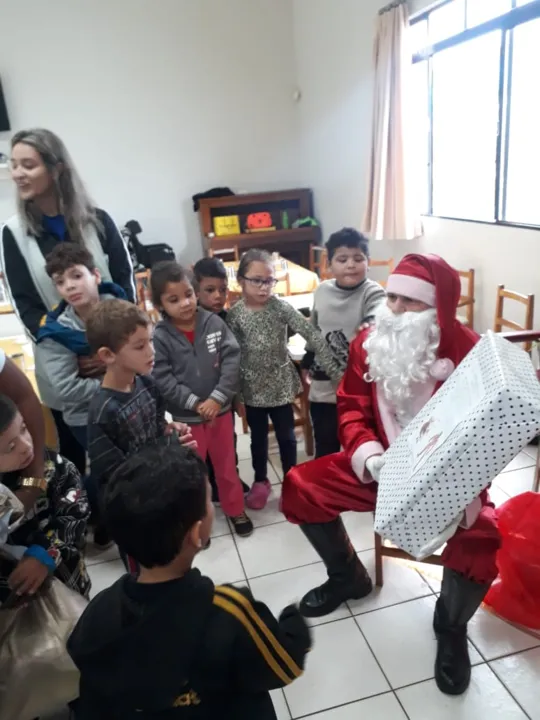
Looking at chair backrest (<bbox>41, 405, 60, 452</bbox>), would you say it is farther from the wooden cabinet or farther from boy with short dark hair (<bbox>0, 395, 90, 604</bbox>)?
the wooden cabinet

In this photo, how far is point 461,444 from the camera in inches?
42.9

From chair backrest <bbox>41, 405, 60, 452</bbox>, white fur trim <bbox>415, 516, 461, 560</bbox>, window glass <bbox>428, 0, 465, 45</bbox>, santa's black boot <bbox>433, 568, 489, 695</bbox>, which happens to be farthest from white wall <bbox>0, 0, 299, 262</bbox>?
white fur trim <bbox>415, 516, 461, 560</bbox>

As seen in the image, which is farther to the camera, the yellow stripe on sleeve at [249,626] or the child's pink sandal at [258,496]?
the child's pink sandal at [258,496]

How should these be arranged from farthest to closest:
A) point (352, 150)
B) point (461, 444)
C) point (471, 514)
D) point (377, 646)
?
point (352, 150) → point (377, 646) → point (471, 514) → point (461, 444)

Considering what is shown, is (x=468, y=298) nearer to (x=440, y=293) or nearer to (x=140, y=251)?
(x=440, y=293)

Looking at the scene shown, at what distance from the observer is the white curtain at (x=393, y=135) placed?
3.86m

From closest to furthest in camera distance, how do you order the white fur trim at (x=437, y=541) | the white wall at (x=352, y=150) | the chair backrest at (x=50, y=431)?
the white fur trim at (x=437, y=541) < the chair backrest at (x=50, y=431) < the white wall at (x=352, y=150)

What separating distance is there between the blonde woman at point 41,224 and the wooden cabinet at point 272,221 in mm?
3851

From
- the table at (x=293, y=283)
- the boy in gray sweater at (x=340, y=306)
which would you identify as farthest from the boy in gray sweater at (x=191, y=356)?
the table at (x=293, y=283)

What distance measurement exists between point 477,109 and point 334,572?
11.0 ft

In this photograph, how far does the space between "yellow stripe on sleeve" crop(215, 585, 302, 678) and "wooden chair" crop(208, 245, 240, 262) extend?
4.80 meters

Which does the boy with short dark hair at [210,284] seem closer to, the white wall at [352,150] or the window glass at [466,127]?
the white wall at [352,150]

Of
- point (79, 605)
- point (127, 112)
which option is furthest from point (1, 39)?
point (79, 605)

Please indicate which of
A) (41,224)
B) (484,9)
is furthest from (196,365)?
(484,9)
